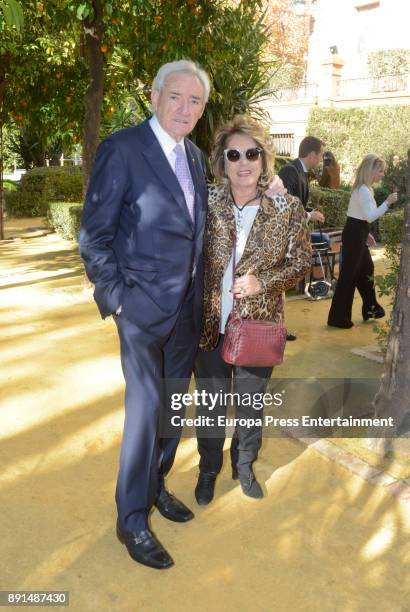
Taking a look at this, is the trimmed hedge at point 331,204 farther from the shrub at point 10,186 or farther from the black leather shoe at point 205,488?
the shrub at point 10,186

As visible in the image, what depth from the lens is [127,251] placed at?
294cm

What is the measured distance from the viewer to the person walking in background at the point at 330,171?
9.10m

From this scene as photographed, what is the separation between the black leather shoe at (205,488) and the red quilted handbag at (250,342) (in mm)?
761

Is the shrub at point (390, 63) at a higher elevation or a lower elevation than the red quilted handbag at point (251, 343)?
higher

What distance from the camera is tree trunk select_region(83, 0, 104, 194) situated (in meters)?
7.97

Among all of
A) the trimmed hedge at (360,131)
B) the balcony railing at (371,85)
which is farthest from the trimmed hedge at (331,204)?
the balcony railing at (371,85)

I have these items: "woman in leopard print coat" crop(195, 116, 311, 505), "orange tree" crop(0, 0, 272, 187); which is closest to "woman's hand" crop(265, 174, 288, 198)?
"woman in leopard print coat" crop(195, 116, 311, 505)

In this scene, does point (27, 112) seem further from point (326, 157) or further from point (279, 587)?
point (279, 587)

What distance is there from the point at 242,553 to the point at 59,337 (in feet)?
13.3

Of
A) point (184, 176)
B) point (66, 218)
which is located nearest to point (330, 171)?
point (184, 176)

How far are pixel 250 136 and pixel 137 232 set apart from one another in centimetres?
82

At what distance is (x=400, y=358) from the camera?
166 inches

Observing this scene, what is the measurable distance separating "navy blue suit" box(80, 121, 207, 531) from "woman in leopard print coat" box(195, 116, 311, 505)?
217 mm

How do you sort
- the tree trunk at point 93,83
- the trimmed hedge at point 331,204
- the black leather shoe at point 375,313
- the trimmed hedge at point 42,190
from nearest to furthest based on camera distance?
the black leather shoe at point 375,313 → the tree trunk at point 93,83 → the trimmed hedge at point 331,204 → the trimmed hedge at point 42,190
